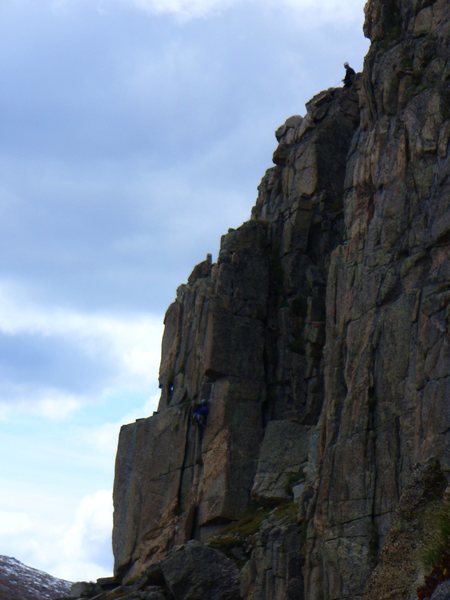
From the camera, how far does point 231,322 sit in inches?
3142

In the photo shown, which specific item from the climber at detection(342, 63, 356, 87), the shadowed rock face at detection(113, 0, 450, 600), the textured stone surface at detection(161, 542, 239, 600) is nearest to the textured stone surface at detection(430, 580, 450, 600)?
the shadowed rock face at detection(113, 0, 450, 600)

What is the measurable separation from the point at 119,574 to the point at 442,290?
37.8 m

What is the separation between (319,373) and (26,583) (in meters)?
50.2

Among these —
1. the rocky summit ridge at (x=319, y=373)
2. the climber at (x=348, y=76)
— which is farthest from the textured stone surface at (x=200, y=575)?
the climber at (x=348, y=76)

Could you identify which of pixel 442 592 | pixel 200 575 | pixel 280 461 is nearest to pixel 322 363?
pixel 280 461

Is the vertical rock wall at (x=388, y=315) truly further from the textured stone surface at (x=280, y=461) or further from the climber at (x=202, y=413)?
the climber at (x=202, y=413)

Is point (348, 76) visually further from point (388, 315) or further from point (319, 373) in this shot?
point (388, 315)

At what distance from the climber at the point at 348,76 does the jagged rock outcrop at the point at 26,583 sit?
51897 millimetres

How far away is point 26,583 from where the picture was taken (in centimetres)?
11575

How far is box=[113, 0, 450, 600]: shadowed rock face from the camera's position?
5522cm

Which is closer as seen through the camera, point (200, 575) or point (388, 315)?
point (388, 315)

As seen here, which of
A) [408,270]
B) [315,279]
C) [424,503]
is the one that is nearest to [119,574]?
[315,279]

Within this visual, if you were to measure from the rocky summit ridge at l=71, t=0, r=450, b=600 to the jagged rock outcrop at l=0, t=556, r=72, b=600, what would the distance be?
29.8m

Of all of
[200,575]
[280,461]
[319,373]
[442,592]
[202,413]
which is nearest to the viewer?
[442,592]
